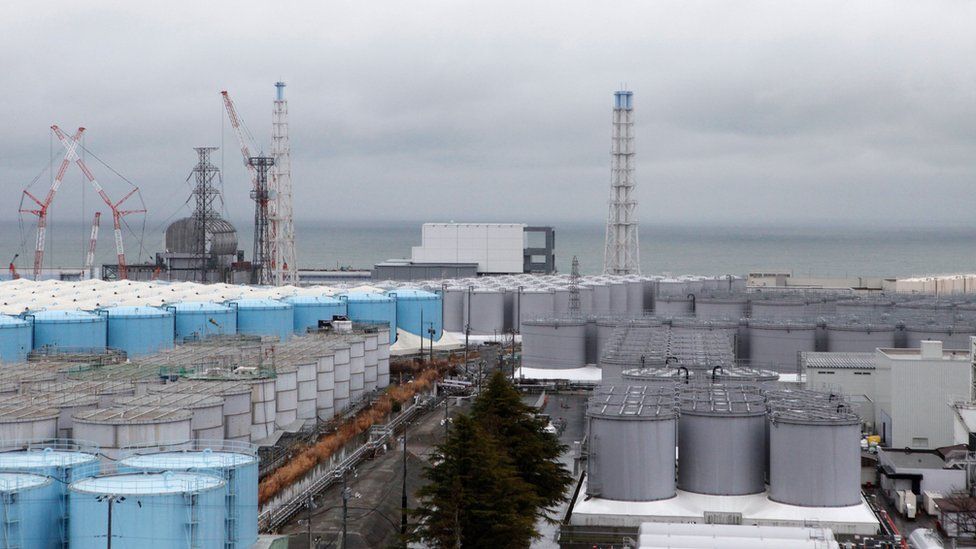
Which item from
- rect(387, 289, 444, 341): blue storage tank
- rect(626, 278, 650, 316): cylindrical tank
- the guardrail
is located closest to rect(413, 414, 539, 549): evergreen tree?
the guardrail

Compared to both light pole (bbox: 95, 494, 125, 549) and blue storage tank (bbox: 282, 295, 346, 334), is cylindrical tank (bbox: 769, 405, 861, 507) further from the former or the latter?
blue storage tank (bbox: 282, 295, 346, 334)

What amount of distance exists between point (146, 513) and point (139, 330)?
66.4 feet

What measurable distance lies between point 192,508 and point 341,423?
1311 centimetres

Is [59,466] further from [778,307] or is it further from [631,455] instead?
[778,307]

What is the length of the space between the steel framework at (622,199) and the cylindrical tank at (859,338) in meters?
24.9

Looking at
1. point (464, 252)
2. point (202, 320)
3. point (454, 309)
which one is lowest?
point (202, 320)

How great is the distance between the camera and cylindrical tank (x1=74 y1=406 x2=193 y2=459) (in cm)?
1636

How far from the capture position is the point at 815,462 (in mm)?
19047

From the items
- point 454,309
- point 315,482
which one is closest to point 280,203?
point 454,309

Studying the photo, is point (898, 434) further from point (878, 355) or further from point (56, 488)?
point (56, 488)

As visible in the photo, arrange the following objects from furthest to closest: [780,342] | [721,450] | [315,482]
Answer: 1. [780,342]
2. [315,482]
3. [721,450]

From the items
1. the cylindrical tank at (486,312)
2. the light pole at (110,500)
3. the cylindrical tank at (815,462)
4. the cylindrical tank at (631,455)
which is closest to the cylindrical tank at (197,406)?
the light pole at (110,500)

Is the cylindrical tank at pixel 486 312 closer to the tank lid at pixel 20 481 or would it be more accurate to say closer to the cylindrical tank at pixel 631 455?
the cylindrical tank at pixel 631 455

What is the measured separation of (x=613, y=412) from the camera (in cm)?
1967
